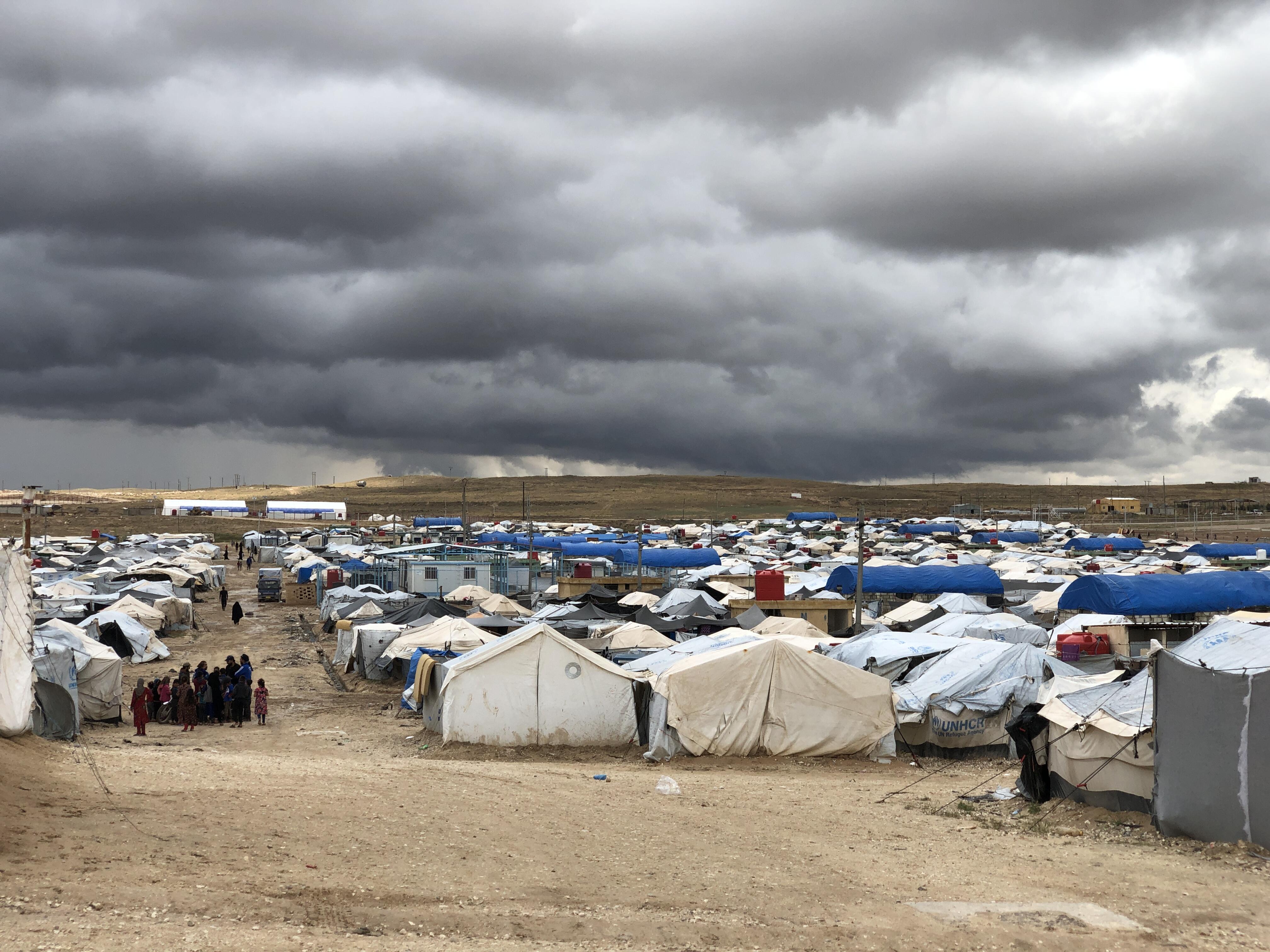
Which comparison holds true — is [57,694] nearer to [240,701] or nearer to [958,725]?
[240,701]

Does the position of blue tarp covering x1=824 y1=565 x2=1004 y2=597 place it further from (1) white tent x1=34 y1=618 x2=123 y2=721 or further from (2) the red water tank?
(1) white tent x1=34 y1=618 x2=123 y2=721

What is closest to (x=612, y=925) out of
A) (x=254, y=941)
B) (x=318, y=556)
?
(x=254, y=941)

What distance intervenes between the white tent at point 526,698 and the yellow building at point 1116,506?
170 meters

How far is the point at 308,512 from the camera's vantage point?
180m

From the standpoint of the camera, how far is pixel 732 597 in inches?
1860

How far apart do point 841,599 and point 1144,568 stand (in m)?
32.6

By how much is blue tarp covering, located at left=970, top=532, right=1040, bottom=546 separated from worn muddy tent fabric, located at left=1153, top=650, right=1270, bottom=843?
97033 mm

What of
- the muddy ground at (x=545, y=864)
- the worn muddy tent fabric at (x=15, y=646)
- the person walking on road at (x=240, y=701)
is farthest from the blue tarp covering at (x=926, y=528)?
the worn muddy tent fabric at (x=15, y=646)

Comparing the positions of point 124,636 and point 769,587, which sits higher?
point 769,587

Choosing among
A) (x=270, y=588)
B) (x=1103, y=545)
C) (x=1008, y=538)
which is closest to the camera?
(x=270, y=588)

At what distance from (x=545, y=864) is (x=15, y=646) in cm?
1118

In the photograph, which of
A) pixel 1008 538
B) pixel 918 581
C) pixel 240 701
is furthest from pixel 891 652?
pixel 1008 538

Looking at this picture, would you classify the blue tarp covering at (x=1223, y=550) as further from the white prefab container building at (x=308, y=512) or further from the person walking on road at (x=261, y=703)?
the white prefab container building at (x=308, y=512)

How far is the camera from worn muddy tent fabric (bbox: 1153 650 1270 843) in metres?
13.7
